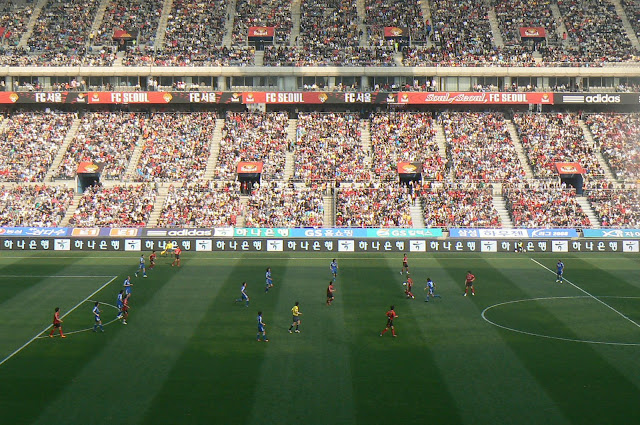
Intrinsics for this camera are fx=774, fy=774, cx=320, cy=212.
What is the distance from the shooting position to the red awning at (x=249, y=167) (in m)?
74.9

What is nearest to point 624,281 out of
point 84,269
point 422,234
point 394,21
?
point 422,234

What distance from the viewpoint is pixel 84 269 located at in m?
53.0

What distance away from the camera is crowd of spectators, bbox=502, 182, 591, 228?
219 feet

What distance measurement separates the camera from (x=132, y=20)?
90.8 metres

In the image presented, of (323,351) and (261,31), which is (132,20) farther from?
(323,351)

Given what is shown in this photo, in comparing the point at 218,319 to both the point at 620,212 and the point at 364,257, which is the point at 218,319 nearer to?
the point at 364,257

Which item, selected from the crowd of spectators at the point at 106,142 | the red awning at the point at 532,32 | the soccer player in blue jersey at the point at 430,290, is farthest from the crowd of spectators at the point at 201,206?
the red awning at the point at 532,32

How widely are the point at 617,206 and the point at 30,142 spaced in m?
58.0

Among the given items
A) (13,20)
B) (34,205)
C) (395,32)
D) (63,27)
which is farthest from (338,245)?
(13,20)

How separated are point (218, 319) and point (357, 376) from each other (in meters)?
10.9

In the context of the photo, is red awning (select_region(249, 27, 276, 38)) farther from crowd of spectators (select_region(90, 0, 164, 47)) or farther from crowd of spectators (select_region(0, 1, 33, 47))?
crowd of spectators (select_region(0, 1, 33, 47))

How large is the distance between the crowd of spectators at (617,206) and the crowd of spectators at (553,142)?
3764 millimetres

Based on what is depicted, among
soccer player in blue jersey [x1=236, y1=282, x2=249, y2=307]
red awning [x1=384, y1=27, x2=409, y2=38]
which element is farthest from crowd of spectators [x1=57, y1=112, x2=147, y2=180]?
soccer player in blue jersey [x1=236, y1=282, x2=249, y2=307]

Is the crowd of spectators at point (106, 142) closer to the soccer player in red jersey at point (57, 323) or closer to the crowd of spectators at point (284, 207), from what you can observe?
the crowd of spectators at point (284, 207)
